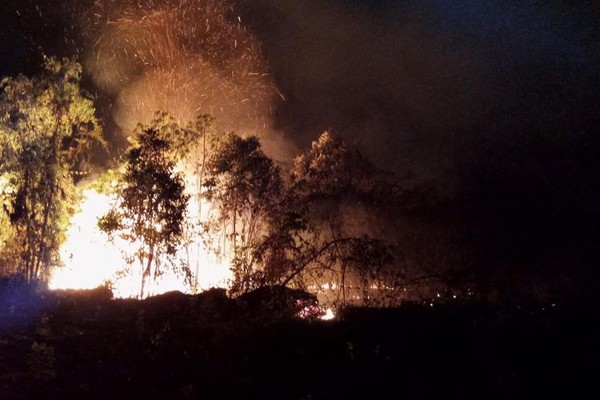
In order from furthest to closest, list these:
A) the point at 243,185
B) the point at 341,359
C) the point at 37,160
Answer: the point at 243,185, the point at 37,160, the point at 341,359

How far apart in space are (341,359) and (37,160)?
36.4 ft

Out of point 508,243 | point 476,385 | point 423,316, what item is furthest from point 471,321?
point 508,243

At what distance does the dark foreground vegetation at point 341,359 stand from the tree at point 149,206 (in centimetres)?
578

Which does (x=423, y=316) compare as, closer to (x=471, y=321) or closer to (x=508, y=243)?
(x=471, y=321)

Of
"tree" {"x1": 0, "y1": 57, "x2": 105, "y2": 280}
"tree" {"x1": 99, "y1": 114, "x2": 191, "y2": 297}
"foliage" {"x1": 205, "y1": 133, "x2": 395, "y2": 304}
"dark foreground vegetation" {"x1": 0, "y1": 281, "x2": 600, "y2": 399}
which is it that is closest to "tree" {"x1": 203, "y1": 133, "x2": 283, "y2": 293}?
"foliage" {"x1": 205, "y1": 133, "x2": 395, "y2": 304}

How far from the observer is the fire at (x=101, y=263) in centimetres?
1684

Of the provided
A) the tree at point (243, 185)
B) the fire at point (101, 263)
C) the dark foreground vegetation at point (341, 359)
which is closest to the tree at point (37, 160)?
the fire at point (101, 263)

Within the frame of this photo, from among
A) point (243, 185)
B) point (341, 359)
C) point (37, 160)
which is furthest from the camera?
point (243, 185)

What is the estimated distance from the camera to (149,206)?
16.0 m

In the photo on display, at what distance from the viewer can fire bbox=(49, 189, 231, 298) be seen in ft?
55.3

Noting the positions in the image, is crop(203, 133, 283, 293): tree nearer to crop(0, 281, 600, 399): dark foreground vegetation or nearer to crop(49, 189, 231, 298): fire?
crop(49, 189, 231, 298): fire

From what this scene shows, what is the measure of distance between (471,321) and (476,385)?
1.59 meters

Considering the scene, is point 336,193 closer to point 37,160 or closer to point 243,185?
point 243,185

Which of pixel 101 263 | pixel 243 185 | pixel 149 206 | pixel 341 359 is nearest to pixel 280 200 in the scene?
pixel 243 185
